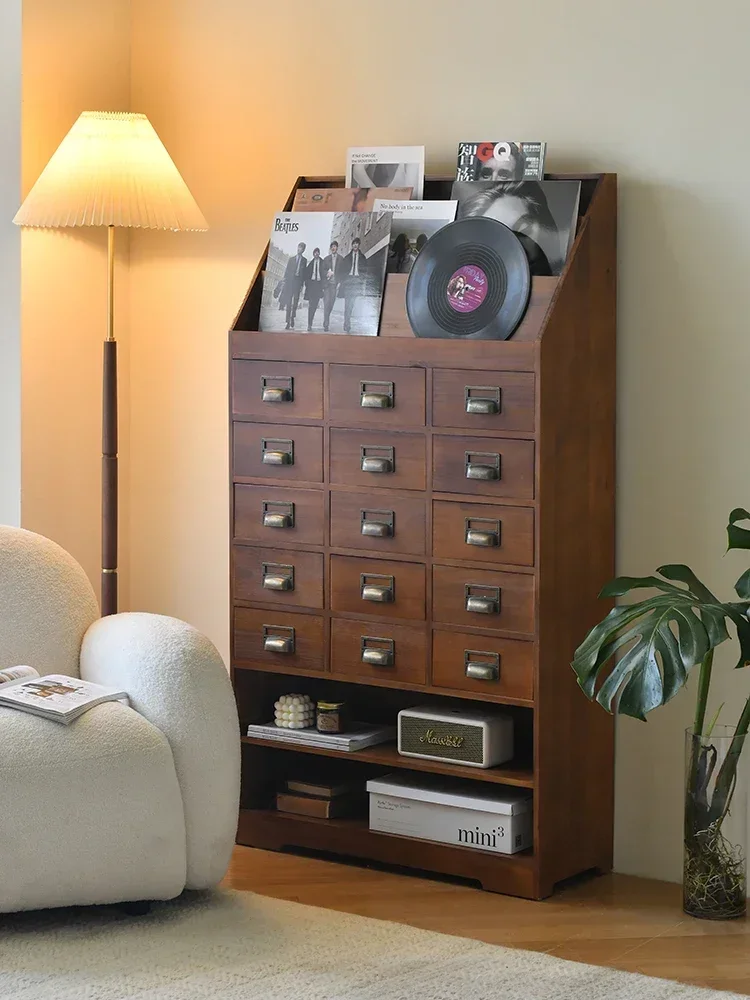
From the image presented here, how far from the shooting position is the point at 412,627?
11.0 feet

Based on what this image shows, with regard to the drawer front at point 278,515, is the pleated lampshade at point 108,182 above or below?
above

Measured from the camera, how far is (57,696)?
3.04 m

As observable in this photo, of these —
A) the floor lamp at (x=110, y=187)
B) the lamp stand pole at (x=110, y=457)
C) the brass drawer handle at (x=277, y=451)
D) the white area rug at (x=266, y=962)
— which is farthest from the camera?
the lamp stand pole at (x=110, y=457)

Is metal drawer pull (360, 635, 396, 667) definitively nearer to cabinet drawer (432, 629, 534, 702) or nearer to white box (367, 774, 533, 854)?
cabinet drawer (432, 629, 534, 702)

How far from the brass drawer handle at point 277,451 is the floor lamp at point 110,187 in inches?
18.8

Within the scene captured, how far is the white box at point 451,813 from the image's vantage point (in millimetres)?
3299

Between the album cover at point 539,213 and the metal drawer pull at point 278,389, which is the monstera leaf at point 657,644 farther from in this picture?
the metal drawer pull at point 278,389

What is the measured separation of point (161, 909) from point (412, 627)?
0.81 meters

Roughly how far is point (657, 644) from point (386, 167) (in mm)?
1351

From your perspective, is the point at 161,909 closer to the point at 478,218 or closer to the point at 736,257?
the point at 478,218

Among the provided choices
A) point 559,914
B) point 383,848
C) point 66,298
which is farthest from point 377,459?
point 66,298

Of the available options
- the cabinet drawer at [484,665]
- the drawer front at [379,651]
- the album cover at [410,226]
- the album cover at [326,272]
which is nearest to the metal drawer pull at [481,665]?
the cabinet drawer at [484,665]

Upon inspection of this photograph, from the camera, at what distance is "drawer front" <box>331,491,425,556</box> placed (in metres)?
3.34

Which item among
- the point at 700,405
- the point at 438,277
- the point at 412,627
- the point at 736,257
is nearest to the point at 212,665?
the point at 412,627
